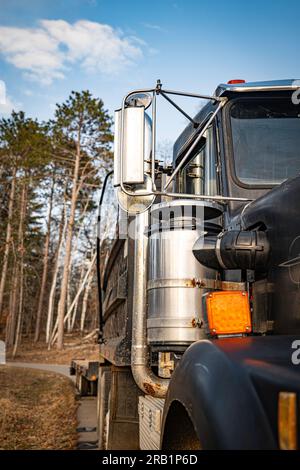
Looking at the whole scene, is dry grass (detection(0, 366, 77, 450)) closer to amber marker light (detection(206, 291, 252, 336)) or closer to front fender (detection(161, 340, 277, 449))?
amber marker light (detection(206, 291, 252, 336))

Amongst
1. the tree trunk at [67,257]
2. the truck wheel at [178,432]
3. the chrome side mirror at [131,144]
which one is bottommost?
the truck wheel at [178,432]

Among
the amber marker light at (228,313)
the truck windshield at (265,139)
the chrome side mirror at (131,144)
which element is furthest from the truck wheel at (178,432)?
the truck windshield at (265,139)

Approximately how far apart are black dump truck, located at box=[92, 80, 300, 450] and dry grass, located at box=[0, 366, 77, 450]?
2.90 metres

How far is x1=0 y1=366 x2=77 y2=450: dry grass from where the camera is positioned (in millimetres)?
6926

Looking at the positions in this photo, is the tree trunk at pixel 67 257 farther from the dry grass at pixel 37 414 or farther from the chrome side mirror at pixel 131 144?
the chrome side mirror at pixel 131 144

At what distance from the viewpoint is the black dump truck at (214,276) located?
1703 millimetres

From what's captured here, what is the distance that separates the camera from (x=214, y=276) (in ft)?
10.4

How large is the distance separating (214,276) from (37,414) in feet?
23.1

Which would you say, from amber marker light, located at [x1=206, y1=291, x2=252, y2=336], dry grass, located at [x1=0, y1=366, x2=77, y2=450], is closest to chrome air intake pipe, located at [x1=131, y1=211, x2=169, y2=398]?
amber marker light, located at [x1=206, y1=291, x2=252, y2=336]

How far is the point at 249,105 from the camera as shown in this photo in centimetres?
343

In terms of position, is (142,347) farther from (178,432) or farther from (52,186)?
(52,186)

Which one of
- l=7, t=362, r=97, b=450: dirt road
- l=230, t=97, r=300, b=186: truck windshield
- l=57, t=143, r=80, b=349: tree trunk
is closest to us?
l=230, t=97, r=300, b=186: truck windshield

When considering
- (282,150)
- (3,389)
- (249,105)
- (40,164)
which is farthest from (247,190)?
(40,164)
